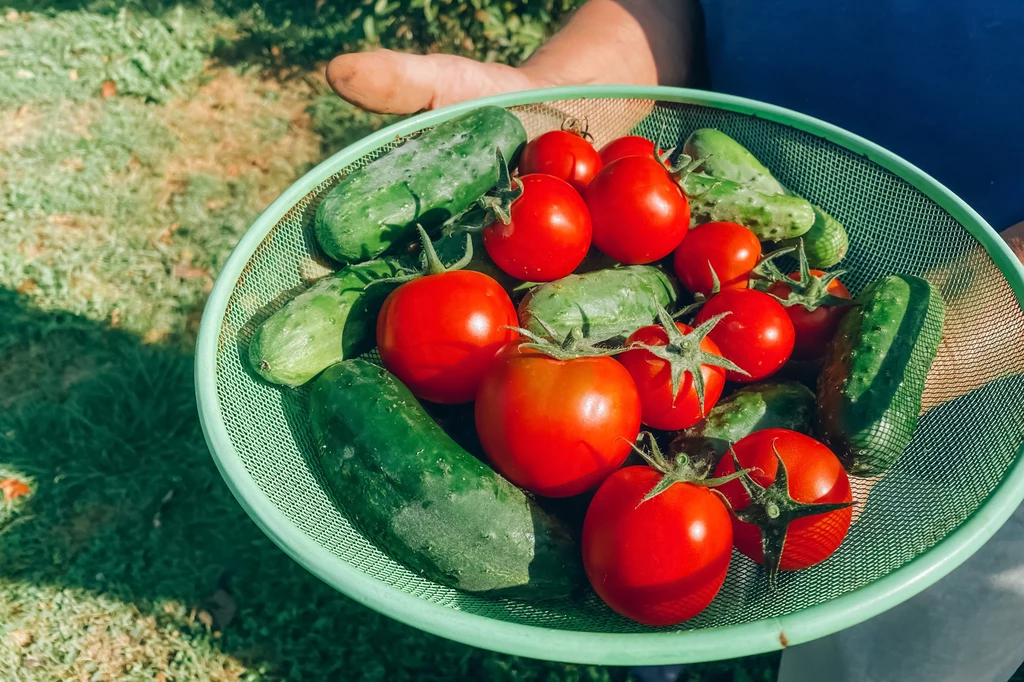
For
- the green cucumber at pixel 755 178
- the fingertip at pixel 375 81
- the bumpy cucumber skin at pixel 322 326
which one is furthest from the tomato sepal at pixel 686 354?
the fingertip at pixel 375 81

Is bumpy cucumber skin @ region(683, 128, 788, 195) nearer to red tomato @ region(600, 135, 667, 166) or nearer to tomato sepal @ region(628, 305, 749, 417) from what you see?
red tomato @ region(600, 135, 667, 166)

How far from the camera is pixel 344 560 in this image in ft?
4.50

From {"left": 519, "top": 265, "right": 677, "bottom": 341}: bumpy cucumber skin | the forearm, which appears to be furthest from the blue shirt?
{"left": 519, "top": 265, "right": 677, "bottom": 341}: bumpy cucumber skin

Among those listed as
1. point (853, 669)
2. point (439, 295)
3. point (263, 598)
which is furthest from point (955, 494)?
Result: point (263, 598)

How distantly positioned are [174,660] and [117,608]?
271mm

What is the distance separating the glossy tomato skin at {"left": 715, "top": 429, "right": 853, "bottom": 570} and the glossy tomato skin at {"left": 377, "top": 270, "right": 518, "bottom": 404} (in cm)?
55

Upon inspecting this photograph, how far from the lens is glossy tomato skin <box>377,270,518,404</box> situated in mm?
1559

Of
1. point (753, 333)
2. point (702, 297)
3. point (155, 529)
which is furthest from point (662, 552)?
point (155, 529)

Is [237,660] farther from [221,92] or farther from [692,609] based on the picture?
[221,92]

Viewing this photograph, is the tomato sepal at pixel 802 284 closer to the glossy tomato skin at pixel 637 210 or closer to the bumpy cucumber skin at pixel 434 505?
the glossy tomato skin at pixel 637 210

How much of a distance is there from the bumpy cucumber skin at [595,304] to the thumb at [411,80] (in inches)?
36.8

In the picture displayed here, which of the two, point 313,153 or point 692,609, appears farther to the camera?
point 313,153

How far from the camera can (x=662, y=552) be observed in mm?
1329

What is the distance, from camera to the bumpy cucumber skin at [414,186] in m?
1.83
